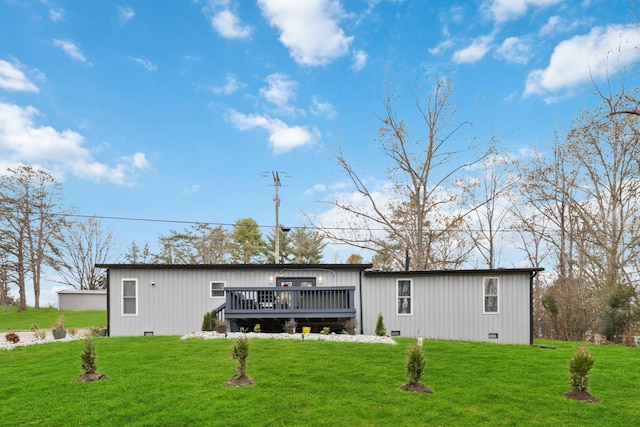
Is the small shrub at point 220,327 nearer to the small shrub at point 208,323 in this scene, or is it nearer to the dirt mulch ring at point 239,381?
the small shrub at point 208,323

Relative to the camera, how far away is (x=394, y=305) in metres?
15.6

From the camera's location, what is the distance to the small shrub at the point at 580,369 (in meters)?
7.69

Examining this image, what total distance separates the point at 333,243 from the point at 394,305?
42.7ft

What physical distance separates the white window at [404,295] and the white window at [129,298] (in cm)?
940

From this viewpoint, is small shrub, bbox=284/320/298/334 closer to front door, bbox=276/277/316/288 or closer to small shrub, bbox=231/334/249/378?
front door, bbox=276/277/316/288

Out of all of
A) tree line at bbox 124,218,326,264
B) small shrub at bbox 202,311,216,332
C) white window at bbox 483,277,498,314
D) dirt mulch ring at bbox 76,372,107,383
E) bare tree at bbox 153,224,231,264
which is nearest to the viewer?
dirt mulch ring at bbox 76,372,107,383

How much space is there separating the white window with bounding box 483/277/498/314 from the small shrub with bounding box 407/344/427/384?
27.3 ft

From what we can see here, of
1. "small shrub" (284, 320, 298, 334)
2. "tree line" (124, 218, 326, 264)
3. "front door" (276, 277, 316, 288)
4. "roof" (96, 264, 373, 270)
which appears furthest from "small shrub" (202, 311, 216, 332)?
"tree line" (124, 218, 326, 264)

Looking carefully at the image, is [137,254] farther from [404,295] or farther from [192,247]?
[404,295]

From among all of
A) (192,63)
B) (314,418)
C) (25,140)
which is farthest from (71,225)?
(314,418)

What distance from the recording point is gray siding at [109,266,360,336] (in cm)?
1527

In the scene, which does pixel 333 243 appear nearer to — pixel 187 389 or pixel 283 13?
pixel 283 13

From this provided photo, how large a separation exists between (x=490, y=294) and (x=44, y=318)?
25764 mm

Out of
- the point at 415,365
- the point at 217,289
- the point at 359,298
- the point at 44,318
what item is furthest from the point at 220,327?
the point at 44,318
